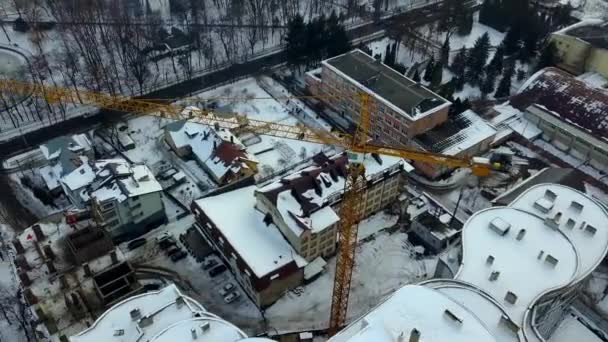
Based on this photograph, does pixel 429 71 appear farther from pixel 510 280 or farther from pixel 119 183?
pixel 119 183

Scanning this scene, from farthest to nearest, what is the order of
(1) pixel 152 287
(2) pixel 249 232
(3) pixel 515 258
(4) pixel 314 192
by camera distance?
(4) pixel 314 192
(1) pixel 152 287
(2) pixel 249 232
(3) pixel 515 258

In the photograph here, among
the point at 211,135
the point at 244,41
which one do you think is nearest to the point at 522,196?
the point at 211,135

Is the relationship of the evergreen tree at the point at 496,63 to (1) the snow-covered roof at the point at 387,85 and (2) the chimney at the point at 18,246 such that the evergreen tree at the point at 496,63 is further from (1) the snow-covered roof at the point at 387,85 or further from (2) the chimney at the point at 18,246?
(2) the chimney at the point at 18,246

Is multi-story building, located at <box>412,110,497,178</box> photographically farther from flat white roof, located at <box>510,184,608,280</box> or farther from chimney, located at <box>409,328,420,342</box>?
chimney, located at <box>409,328,420,342</box>

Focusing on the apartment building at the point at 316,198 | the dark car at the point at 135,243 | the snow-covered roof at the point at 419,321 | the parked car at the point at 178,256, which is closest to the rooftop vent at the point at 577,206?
the apartment building at the point at 316,198

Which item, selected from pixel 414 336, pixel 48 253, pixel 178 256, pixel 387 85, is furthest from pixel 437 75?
pixel 48 253

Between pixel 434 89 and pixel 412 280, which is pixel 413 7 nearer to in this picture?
pixel 434 89
